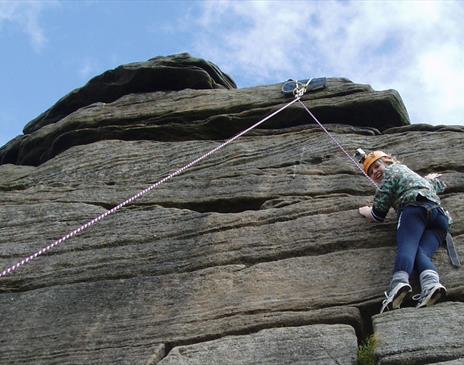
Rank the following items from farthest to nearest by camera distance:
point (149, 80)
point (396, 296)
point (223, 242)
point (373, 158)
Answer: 1. point (149, 80)
2. point (373, 158)
3. point (223, 242)
4. point (396, 296)

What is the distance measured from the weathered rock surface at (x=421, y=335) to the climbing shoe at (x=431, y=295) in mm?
86

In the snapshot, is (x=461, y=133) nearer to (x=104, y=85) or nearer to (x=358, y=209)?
(x=358, y=209)

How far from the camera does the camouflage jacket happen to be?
9711 mm

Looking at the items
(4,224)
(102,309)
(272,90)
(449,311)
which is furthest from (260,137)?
(449,311)

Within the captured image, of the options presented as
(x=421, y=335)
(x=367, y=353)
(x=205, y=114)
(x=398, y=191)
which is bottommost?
(x=367, y=353)

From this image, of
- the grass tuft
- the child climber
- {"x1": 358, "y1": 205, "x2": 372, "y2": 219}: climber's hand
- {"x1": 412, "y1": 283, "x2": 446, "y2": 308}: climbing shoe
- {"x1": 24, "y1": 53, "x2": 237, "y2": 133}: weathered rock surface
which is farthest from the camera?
{"x1": 24, "y1": 53, "x2": 237, "y2": 133}: weathered rock surface

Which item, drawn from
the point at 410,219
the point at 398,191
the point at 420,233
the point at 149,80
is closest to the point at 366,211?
the point at 398,191

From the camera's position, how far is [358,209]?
34.9ft

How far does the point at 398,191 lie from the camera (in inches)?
389

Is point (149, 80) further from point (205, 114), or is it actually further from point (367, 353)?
point (367, 353)

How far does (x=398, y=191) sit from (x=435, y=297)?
1801mm

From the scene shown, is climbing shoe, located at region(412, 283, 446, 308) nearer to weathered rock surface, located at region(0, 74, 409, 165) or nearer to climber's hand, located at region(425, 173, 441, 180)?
climber's hand, located at region(425, 173, 441, 180)

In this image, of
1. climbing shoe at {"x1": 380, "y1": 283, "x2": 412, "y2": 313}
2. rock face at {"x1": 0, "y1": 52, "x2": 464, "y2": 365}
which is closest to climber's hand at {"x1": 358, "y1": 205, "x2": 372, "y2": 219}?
rock face at {"x1": 0, "y1": 52, "x2": 464, "y2": 365}

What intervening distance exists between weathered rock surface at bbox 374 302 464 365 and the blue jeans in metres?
0.77
